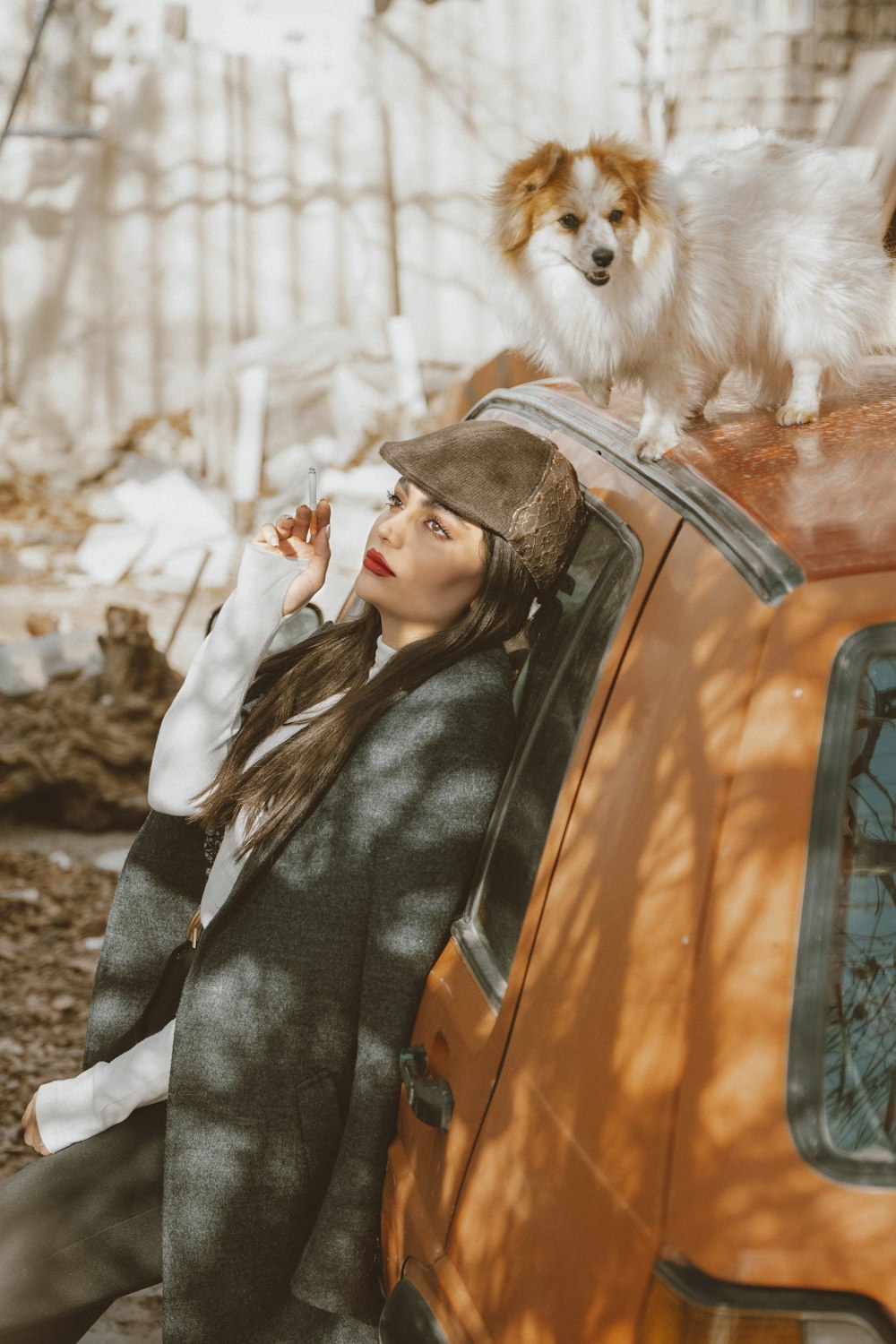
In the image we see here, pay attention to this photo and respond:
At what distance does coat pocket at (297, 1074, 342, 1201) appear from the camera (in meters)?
1.82

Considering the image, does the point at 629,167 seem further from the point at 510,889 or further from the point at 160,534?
the point at 160,534

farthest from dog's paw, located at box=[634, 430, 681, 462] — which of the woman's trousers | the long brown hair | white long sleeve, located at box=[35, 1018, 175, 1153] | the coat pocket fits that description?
the woman's trousers

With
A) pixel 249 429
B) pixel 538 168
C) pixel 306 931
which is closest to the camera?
pixel 306 931

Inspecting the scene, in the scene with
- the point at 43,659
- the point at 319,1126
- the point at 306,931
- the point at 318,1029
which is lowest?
the point at 43,659

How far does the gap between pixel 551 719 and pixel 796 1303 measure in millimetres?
833

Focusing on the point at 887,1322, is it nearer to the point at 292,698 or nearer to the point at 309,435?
the point at 292,698

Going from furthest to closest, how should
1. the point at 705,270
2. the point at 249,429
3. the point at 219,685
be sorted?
the point at 249,429 → the point at 705,270 → the point at 219,685

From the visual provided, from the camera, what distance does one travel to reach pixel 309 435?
9430 millimetres

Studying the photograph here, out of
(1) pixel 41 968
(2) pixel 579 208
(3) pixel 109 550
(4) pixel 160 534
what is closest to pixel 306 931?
(2) pixel 579 208

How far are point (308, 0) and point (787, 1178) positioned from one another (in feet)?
63.2

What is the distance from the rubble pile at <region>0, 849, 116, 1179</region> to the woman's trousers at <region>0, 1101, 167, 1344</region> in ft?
4.56

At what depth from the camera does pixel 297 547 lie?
7.03 feet

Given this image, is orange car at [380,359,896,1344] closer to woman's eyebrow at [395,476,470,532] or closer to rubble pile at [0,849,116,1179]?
woman's eyebrow at [395,476,470,532]

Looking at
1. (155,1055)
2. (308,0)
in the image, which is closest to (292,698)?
(155,1055)
